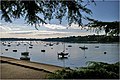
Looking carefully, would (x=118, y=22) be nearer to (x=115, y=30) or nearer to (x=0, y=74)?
(x=115, y=30)

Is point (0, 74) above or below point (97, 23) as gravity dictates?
below

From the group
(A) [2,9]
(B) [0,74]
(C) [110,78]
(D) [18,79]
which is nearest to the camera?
A: (A) [2,9]

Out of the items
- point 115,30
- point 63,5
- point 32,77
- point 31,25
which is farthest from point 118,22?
point 32,77

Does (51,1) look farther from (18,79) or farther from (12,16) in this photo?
(18,79)

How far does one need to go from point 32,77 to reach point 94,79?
2842mm

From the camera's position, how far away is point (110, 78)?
34.4 feet

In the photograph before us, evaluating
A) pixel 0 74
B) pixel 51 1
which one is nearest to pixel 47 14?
pixel 51 1

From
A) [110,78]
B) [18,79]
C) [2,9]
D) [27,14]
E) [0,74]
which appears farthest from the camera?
[0,74]

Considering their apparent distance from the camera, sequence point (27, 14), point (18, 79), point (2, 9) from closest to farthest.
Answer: point (2, 9), point (27, 14), point (18, 79)

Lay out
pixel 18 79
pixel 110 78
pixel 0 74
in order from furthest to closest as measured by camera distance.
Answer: pixel 0 74 < pixel 18 79 < pixel 110 78

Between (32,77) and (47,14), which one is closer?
(47,14)

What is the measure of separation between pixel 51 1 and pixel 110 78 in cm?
338

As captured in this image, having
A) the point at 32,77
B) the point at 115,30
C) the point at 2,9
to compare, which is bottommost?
the point at 32,77

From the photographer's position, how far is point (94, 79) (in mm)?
10562
